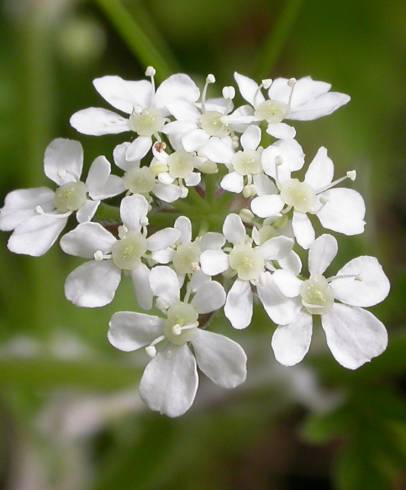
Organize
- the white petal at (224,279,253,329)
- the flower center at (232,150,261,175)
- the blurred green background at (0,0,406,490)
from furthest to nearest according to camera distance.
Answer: the blurred green background at (0,0,406,490) → the flower center at (232,150,261,175) → the white petal at (224,279,253,329)

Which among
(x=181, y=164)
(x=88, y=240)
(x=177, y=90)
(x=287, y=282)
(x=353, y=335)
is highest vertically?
(x=177, y=90)

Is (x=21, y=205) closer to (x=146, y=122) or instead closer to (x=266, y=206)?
(x=146, y=122)

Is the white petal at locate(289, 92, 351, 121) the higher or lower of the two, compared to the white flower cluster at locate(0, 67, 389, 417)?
higher

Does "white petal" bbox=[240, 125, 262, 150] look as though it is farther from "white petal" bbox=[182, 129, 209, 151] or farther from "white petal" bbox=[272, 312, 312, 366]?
"white petal" bbox=[272, 312, 312, 366]

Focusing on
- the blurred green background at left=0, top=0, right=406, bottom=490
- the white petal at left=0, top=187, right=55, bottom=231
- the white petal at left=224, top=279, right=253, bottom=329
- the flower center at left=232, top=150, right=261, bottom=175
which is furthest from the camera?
the blurred green background at left=0, top=0, right=406, bottom=490

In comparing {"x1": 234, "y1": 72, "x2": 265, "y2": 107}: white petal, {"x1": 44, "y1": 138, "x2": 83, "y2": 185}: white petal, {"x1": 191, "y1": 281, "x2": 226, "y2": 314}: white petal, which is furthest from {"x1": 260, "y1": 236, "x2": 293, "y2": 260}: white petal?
{"x1": 44, "y1": 138, "x2": 83, "y2": 185}: white petal

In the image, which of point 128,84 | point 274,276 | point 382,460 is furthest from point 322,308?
point 382,460

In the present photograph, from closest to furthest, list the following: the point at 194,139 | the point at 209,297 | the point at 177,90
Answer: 1. the point at 209,297
2. the point at 194,139
3. the point at 177,90

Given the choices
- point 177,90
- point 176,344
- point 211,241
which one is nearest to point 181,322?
point 176,344
